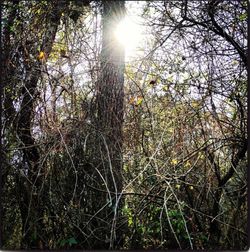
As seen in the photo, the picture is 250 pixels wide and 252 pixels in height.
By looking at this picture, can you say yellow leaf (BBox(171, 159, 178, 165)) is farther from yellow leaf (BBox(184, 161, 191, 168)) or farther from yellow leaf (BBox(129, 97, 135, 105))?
yellow leaf (BBox(129, 97, 135, 105))

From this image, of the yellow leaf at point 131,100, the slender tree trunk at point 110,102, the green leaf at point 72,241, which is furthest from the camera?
the yellow leaf at point 131,100

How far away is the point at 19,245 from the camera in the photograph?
6.31 ft

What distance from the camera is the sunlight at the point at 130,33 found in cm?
220

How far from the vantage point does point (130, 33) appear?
2219 millimetres

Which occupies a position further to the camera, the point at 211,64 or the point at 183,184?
the point at 211,64

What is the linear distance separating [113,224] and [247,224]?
63 cm

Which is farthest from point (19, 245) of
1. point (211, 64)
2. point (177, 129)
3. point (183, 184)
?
point (211, 64)

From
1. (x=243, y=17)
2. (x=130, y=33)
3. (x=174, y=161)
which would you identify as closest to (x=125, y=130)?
(x=174, y=161)

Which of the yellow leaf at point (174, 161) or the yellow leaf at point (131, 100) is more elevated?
the yellow leaf at point (131, 100)

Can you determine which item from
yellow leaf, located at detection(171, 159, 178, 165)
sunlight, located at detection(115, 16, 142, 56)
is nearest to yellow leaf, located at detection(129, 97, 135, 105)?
sunlight, located at detection(115, 16, 142, 56)

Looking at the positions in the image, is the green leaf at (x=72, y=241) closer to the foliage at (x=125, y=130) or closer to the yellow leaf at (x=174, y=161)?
the foliage at (x=125, y=130)

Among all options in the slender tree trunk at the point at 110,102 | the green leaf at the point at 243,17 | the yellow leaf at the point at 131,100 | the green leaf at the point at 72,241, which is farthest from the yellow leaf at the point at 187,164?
the green leaf at the point at 243,17

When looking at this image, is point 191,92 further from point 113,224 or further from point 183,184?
point 113,224

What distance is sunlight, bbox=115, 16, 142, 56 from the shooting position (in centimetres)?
220
